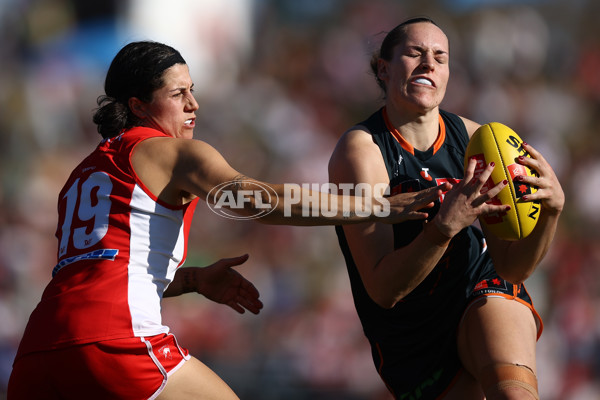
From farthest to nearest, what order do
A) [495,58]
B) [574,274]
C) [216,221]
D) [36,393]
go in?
[495,58]
[216,221]
[574,274]
[36,393]

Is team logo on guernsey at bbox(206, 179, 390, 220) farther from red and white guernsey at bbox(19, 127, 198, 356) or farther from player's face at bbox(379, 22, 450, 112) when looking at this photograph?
player's face at bbox(379, 22, 450, 112)

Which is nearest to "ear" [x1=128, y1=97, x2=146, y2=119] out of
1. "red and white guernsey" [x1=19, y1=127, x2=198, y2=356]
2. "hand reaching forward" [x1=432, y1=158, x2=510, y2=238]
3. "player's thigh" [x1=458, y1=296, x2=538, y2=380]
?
"red and white guernsey" [x1=19, y1=127, x2=198, y2=356]

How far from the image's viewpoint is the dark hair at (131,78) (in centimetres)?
306

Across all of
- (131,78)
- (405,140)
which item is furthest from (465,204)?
(131,78)

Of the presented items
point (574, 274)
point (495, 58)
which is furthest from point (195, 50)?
point (574, 274)

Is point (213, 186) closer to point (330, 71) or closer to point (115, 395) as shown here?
point (115, 395)

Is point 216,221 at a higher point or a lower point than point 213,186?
higher

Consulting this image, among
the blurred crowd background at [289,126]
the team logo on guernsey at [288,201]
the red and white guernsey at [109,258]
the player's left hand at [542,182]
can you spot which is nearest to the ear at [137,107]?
the red and white guernsey at [109,258]

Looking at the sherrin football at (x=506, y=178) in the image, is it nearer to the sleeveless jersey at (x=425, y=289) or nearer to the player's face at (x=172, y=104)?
the sleeveless jersey at (x=425, y=289)

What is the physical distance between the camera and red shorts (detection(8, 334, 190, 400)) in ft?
8.48

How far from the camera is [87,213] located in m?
2.78

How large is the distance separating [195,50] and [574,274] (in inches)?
233

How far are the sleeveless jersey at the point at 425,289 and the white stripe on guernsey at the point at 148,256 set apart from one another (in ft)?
3.44

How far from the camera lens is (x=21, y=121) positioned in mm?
9086
